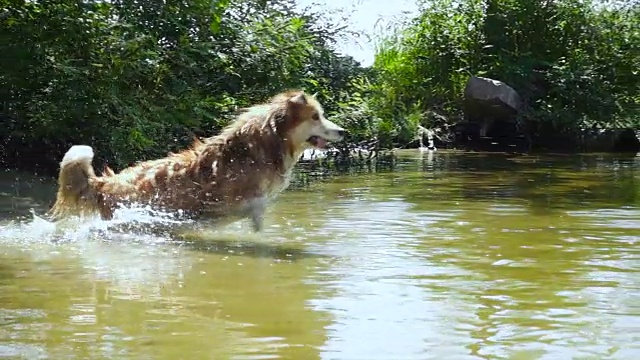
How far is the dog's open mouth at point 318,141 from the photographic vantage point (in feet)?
28.2

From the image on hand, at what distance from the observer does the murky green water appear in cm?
421

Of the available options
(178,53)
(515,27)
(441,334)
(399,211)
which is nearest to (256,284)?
(441,334)

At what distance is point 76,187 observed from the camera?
24.7 feet

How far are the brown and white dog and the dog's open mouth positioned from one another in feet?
0.50

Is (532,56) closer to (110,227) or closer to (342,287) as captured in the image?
(110,227)

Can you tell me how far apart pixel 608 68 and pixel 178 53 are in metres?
14.7

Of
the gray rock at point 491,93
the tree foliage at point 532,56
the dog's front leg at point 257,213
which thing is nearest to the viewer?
the dog's front leg at point 257,213

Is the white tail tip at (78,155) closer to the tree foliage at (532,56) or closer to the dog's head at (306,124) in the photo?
the dog's head at (306,124)

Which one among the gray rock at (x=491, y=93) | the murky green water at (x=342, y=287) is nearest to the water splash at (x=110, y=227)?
the murky green water at (x=342, y=287)

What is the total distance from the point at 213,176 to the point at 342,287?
9.02 ft

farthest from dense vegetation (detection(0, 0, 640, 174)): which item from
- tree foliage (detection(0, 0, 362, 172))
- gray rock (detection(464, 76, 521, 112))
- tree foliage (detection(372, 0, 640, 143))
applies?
tree foliage (detection(372, 0, 640, 143))

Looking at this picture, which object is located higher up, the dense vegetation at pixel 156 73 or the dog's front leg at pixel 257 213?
the dense vegetation at pixel 156 73

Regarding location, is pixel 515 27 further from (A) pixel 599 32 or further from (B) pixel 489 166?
(B) pixel 489 166

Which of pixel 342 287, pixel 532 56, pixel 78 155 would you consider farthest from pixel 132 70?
pixel 532 56
